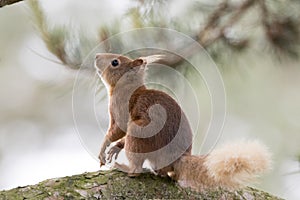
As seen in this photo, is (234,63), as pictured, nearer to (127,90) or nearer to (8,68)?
(127,90)

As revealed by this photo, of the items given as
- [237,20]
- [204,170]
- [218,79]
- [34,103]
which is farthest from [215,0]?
[34,103]

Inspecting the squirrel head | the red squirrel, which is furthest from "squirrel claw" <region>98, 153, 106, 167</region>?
the squirrel head

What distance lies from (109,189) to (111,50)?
0.32 m

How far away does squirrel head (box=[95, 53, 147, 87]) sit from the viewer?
1.31 metres

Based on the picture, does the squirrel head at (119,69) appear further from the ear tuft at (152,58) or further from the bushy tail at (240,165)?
the bushy tail at (240,165)

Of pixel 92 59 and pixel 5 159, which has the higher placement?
pixel 5 159

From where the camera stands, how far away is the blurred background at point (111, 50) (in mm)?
1319

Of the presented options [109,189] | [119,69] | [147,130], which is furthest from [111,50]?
[109,189]

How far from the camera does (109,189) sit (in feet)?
3.98

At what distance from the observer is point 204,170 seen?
4.05 feet

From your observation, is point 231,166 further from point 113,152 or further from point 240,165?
point 113,152

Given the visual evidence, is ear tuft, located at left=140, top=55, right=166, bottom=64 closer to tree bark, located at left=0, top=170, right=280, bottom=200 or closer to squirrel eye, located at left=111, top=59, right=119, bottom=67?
squirrel eye, located at left=111, top=59, right=119, bottom=67

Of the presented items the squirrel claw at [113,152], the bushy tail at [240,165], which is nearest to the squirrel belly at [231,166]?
the bushy tail at [240,165]

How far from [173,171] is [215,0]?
0.35m
